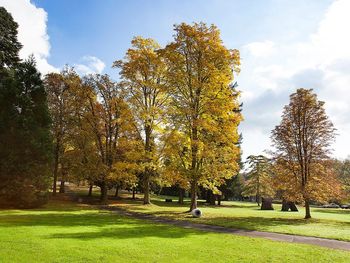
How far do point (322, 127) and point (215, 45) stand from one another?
1236 centimetres

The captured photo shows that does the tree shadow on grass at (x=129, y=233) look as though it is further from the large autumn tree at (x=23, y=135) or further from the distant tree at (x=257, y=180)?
the distant tree at (x=257, y=180)

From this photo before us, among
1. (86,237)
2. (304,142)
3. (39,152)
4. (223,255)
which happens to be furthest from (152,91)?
(223,255)

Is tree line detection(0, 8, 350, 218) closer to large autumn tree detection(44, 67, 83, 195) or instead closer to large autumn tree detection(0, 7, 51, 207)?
large autumn tree detection(0, 7, 51, 207)

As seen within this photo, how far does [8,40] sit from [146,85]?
15719 mm

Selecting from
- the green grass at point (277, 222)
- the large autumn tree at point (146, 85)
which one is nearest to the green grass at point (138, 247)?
the green grass at point (277, 222)

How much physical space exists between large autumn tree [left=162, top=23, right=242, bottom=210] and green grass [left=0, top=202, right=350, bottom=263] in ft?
37.8

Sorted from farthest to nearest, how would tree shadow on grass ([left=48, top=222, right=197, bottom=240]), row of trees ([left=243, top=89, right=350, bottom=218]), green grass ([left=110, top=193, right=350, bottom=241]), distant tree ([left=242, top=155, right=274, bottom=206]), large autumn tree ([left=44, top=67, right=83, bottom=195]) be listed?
distant tree ([left=242, top=155, right=274, bottom=206]) < large autumn tree ([left=44, top=67, right=83, bottom=195]) < row of trees ([left=243, top=89, right=350, bottom=218]) < green grass ([left=110, top=193, right=350, bottom=241]) < tree shadow on grass ([left=48, top=222, right=197, bottom=240])

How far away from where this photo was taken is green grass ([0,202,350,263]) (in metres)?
11.3

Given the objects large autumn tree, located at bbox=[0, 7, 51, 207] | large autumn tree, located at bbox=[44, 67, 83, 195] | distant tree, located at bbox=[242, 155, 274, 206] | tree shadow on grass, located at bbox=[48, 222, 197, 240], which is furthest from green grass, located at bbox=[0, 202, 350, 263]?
distant tree, located at bbox=[242, 155, 274, 206]

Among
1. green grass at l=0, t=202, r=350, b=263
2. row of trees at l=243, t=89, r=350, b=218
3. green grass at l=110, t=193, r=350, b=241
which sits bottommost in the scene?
green grass at l=0, t=202, r=350, b=263

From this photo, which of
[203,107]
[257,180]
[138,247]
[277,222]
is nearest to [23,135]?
[203,107]

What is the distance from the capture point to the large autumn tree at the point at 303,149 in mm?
27938

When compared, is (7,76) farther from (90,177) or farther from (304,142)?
(304,142)

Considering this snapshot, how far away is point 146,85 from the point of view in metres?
35.9
